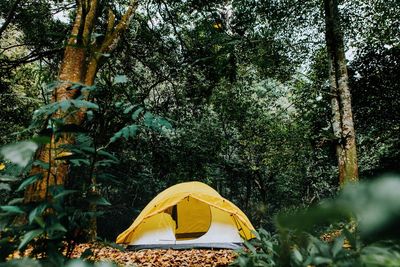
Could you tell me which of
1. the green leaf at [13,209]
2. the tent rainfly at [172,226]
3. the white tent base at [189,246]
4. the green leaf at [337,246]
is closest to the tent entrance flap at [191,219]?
the tent rainfly at [172,226]

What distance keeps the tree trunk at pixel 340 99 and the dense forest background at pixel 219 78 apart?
22 centimetres

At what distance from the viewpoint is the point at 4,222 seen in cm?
138

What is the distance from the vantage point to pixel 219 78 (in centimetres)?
763

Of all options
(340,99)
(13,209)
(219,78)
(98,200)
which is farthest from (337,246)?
(219,78)

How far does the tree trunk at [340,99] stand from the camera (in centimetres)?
622

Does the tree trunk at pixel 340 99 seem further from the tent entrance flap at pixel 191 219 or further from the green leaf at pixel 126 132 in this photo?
the green leaf at pixel 126 132

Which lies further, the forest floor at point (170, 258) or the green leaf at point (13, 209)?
the forest floor at point (170, 258)

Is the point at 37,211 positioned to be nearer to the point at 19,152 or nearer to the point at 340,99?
the point at 19,152

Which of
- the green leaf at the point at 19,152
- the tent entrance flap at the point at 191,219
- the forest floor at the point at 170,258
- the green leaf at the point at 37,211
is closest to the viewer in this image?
the green leaf at the point at 19,152

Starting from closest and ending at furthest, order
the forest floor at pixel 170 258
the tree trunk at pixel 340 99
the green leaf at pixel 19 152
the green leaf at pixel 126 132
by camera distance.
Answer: the green leaf at pixel 19 152 → the green leaf at pixel 126 132 → the forest floor at pixel 170 258 → the tree trunk at pixel 340 99

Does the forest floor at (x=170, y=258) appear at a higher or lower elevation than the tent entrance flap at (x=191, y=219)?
lower

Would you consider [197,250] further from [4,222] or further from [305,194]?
[305,194]

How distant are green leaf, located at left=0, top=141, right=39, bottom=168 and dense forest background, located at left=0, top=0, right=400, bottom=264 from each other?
433 millimetres

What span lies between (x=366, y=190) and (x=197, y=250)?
22.1 feet
